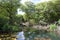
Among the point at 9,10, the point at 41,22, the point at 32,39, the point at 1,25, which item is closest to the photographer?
the point at 32,39

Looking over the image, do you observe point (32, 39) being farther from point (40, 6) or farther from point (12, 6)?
point (40, 6)

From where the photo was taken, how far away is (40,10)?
14.3 m

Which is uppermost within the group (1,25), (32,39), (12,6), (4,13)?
(12,6)

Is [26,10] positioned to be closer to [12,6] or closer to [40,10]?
[40,10]

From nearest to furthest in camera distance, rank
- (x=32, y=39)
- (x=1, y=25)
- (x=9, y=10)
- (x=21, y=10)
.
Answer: (x=32, y=39) < (x=1, y=25) < (x=9, y=10) < (x=21, y=10)

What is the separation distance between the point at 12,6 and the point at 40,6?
4.08m

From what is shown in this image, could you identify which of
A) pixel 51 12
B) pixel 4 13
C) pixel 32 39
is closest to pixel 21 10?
pixel 51 12

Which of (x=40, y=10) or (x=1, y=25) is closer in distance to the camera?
(x=1, y=25)

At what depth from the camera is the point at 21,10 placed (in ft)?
47.0

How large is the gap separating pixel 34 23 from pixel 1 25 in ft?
15.0

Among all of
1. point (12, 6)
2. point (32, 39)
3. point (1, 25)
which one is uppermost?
point (12, 6)

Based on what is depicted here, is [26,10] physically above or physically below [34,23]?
above

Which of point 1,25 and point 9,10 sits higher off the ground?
point 9,10

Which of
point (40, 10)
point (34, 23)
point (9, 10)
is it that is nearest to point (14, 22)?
point (9, 10)
